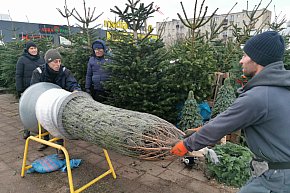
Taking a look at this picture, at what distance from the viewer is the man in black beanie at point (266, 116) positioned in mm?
1423

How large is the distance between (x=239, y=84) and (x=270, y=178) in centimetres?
342

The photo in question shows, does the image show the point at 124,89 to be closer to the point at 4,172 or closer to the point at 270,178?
the point at 4,172

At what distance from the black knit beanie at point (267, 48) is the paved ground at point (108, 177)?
1.92 m

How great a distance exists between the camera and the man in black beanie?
4.67 ft

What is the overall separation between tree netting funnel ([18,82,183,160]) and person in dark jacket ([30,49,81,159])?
3.50ft

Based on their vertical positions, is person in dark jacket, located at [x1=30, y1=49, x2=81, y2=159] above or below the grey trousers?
above

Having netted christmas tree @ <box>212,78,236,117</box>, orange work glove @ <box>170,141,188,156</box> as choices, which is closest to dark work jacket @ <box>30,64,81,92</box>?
orange work glove @ <box>170,141,188,156</box>

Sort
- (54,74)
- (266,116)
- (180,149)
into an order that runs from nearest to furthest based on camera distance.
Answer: (266,116), (180,149), (54,74)

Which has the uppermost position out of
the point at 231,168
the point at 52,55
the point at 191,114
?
the point at 52,55

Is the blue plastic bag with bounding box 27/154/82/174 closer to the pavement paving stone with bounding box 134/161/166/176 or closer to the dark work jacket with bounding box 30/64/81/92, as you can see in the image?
the pavement paving stone with bounding box 134/161/166/176

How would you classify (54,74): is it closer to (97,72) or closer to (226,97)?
(97,72)

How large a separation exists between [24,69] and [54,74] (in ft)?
4.87

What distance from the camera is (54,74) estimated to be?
365 cm

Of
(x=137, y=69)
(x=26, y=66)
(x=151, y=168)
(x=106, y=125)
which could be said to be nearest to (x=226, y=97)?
(x=137, y=69)
